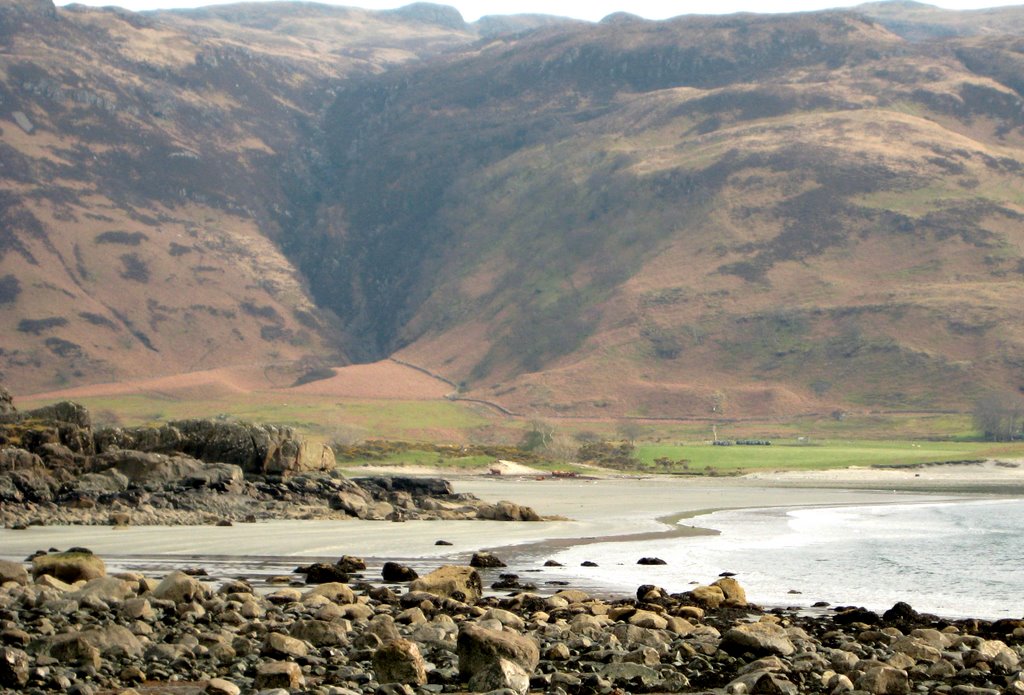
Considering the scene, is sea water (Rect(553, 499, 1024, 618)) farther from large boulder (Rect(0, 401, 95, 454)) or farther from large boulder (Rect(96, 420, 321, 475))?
large boulder (Rect(0, 401, 95, 454))

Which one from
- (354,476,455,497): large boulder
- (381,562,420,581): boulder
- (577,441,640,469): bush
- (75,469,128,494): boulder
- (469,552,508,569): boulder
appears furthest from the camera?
(577,441,640,469): bush

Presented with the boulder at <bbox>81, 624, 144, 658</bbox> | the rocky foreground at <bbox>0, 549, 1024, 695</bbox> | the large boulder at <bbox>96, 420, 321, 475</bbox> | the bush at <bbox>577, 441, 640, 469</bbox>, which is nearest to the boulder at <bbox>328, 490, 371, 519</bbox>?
the large boulder at <bbox>96, 420, 321, 475</bbox>

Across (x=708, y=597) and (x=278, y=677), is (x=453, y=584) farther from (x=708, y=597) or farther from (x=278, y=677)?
(x=278, y=677)

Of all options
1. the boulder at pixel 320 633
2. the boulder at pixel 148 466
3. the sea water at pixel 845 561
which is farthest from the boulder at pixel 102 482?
the boulder at pixel 320 633

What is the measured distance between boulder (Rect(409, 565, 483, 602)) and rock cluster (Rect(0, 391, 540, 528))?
65.1 ft

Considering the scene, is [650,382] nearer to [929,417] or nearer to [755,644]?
[929,417]

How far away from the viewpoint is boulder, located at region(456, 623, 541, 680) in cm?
1725

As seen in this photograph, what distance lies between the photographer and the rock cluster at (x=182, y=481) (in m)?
44.1

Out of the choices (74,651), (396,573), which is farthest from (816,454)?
(74,651)

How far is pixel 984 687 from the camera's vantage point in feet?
57.0

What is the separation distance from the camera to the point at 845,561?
37.0 metres

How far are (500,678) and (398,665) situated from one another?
1.38 metres

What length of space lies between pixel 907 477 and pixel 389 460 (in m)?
37.1

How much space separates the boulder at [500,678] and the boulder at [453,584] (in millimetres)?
7404
